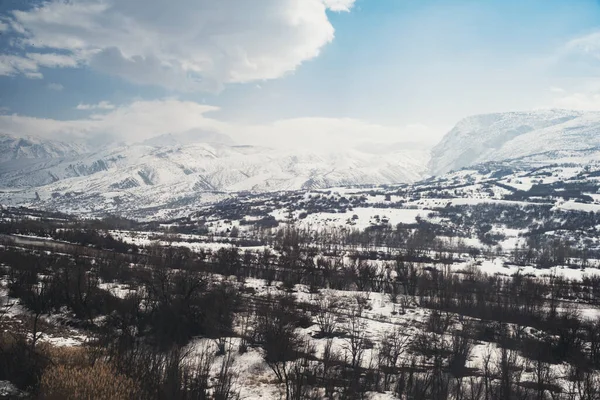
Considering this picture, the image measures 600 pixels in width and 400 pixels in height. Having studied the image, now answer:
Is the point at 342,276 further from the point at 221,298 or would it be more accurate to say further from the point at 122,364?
the point at 122,364

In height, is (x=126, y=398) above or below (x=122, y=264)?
above

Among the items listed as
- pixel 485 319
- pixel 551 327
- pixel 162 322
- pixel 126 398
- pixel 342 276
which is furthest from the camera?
pixel 342 276

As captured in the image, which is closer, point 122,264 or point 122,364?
point 122,364

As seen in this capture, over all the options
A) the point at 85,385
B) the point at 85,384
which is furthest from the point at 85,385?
the point at 85,384

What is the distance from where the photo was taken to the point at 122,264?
91625 millimetres

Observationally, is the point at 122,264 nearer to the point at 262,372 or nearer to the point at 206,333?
the point at 206,333

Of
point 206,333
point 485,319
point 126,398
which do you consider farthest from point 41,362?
point 485,319

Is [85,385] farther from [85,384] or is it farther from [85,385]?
[85,384]

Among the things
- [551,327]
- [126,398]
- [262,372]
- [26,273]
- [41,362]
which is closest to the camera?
[126,398]

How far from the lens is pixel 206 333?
4466 cm

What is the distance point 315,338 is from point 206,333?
41.2 ft

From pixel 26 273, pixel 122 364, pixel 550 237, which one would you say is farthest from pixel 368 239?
pixel 122 364

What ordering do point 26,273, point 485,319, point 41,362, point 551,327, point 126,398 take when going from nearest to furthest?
point 126,398, point 41,362, point 551,327, point 485,319, point 26,273

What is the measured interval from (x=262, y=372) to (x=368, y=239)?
499 ft
